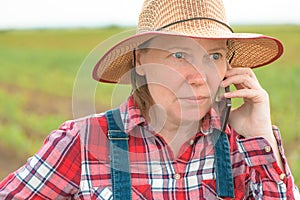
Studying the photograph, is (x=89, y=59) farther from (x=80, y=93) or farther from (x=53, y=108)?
(x=53, y=108)

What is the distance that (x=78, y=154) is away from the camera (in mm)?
1960

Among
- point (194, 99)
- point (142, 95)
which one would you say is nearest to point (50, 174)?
point (142, 95)

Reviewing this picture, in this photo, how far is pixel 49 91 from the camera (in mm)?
8828

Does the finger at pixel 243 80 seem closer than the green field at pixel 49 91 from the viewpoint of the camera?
Yes

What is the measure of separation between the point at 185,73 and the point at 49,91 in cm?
709

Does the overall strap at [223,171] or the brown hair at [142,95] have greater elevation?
the brown hair at [142,95]

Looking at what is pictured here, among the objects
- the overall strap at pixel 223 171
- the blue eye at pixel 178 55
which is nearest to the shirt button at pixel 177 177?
the overall strap at pixel 223 171

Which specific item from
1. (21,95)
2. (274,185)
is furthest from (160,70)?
(21,95)

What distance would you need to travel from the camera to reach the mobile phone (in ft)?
6.69

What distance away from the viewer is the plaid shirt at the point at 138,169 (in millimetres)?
1955

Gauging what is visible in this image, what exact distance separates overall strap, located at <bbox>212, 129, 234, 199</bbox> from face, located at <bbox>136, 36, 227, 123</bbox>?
129mm

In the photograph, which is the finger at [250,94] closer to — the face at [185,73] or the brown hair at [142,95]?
the face at [185,73]

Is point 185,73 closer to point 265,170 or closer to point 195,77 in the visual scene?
point 195,77

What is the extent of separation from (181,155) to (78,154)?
0.31m
